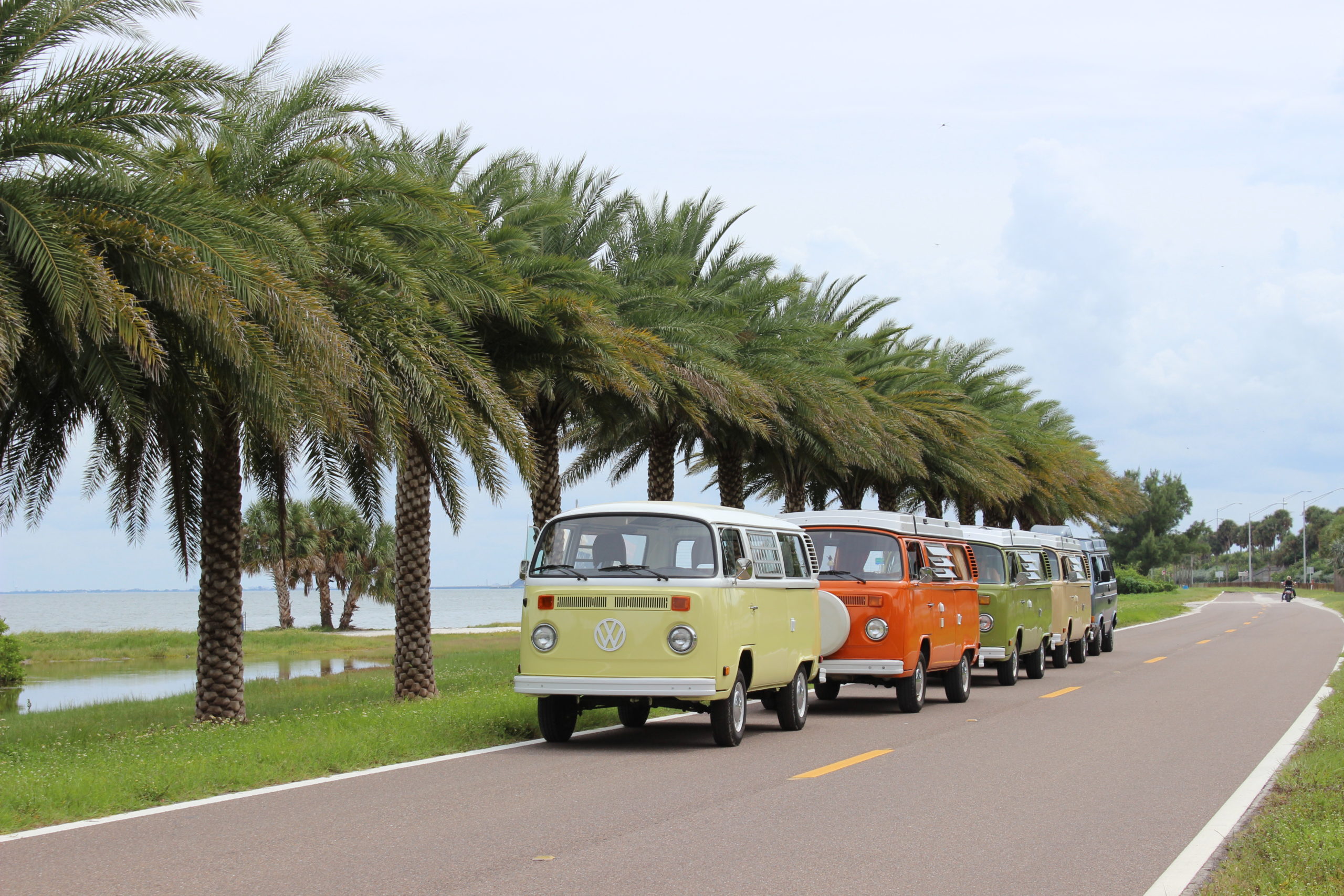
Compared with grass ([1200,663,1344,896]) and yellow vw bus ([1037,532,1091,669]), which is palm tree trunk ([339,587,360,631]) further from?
grass ([1200,663,1344,896])

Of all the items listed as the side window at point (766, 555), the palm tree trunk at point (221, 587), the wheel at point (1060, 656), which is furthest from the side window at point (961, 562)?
the palm tree trunk at point (221, 587)

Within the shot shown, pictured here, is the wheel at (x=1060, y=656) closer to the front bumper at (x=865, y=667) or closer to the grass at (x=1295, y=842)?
the front bumper at (x=865, y=667)

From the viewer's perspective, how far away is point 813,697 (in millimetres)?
19797

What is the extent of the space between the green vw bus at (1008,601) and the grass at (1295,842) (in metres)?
9.80

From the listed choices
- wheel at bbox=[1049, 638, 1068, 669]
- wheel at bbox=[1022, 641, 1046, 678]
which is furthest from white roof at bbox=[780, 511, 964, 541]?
wheel at bbox=[1049, 638, 1068, 669]

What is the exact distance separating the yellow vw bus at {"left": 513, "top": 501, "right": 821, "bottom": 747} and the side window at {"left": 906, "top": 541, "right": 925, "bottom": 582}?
3622 millimetres

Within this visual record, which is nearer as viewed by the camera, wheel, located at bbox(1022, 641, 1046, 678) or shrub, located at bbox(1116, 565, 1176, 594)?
wheel, located at bbox(1022, 641, 1046, 678)

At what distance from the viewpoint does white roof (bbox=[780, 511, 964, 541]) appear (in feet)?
57.3

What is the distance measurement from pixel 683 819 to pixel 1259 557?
19569cm

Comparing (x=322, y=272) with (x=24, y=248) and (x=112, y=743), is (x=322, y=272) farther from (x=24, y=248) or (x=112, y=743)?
(x=112, y=743)

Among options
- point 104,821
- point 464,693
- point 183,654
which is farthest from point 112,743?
point 183,654

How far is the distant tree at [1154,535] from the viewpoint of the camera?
121 metres

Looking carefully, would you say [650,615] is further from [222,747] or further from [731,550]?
[222,747]

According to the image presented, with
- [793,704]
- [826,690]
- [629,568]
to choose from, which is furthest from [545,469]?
[629,568]
